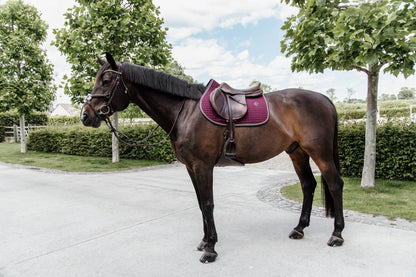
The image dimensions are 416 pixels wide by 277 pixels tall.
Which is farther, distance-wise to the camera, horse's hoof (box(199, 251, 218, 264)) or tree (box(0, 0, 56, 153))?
tree (box(0, 0, 56, 153))

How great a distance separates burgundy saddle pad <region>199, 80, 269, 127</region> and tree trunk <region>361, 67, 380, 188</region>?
3907 mm

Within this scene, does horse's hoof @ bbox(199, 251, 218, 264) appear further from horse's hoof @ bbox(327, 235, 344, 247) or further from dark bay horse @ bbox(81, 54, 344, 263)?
horse's hoof @ bbox(327, 235, 344, 247)

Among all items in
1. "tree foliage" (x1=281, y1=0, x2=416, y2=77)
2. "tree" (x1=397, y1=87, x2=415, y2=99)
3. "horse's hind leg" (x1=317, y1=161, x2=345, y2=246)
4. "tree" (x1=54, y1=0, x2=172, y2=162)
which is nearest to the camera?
"horse's hind leg" (x1=317, y1=161, x2=345, y2=246)

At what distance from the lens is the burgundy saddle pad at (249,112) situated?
10.7 ft

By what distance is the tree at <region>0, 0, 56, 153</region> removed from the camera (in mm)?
14125

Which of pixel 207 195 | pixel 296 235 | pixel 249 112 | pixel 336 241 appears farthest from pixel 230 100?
pixel 336 241

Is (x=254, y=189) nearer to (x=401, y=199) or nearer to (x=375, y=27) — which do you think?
(x=401, y=199)

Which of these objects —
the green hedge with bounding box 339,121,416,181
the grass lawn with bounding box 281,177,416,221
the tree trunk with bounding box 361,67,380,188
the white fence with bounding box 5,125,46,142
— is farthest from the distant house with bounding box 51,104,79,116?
the tree trunk with bounding box 361,67,380,188

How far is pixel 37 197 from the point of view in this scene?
618 centimetres

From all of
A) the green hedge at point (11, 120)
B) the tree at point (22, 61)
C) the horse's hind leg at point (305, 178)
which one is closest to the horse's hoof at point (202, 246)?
the horse's hind leg at point (305, 178)

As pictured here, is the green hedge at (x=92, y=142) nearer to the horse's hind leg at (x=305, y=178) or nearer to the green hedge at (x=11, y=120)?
the horse's hind leg at (x=305, y=178)

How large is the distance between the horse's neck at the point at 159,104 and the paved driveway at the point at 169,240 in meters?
1.59

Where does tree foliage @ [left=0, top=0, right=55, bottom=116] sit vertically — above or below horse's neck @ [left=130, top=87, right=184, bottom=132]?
above

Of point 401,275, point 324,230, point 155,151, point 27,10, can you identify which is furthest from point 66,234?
point 27,10
